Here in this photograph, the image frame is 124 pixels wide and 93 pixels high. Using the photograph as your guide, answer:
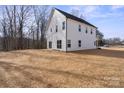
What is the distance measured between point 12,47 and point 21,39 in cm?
226

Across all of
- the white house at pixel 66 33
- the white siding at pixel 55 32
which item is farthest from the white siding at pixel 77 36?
the white siding at pixel 55 32

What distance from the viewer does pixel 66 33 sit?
18016mm

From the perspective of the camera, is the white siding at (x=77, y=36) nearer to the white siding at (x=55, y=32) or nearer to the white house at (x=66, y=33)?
the white house at (x=66, y=33)

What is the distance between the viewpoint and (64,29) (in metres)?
18.2

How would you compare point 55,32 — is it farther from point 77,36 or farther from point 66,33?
point 77,36

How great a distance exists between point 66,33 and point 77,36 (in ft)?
8.27

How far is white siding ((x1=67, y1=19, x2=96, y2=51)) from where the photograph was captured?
1859cm

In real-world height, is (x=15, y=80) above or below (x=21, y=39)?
below

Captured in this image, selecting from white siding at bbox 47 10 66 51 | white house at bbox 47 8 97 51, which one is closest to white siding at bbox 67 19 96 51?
white house at bbox 47 8 97 51

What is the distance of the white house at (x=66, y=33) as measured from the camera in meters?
18.2

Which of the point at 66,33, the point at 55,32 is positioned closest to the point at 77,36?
the point at 66,33

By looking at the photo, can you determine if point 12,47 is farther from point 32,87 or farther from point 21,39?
point 32,87
